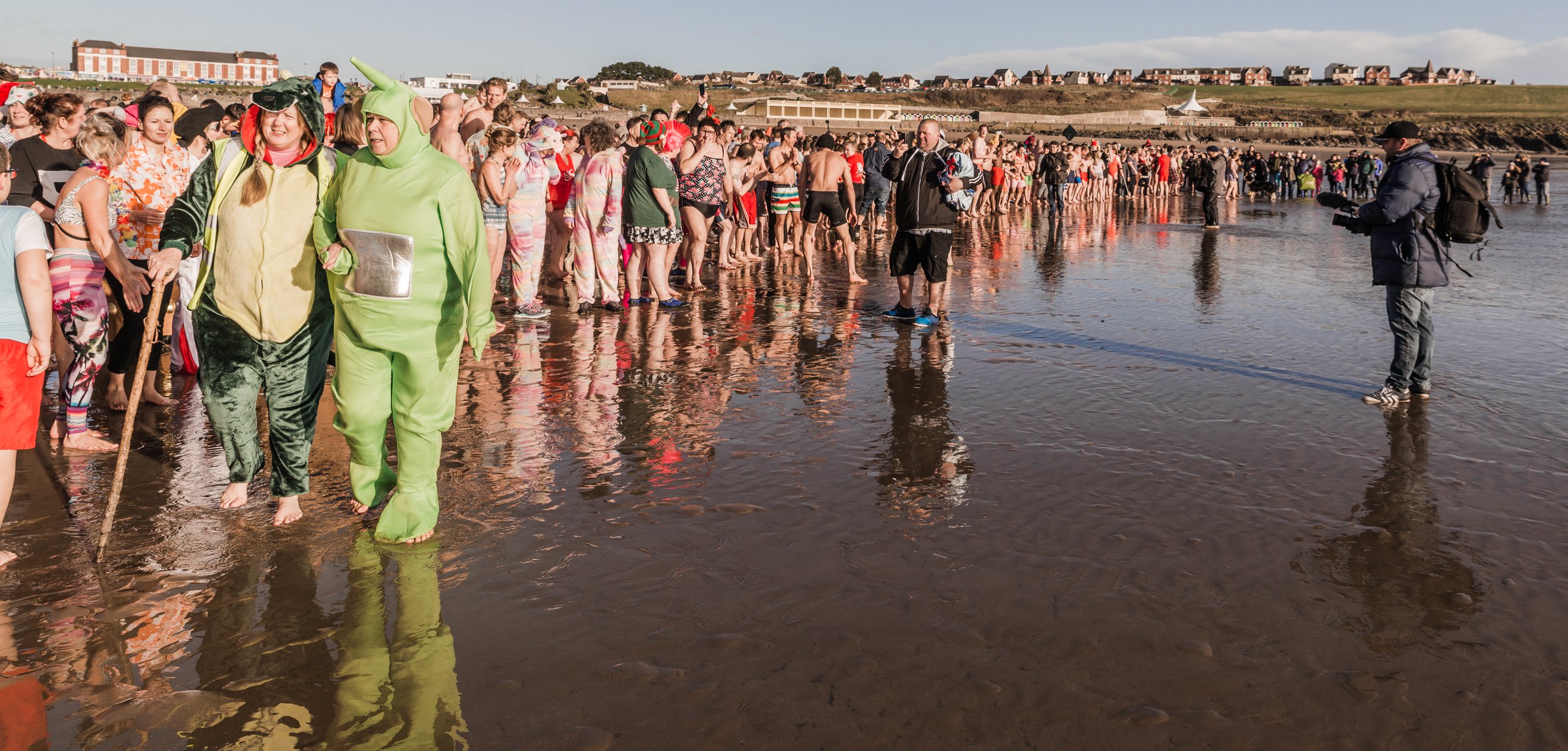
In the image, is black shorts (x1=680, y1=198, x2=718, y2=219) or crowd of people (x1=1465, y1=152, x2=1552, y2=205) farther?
crowd of people (x1=1465, y1=152, x2=1552, y2=205)

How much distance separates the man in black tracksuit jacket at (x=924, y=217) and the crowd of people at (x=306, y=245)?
19 mm

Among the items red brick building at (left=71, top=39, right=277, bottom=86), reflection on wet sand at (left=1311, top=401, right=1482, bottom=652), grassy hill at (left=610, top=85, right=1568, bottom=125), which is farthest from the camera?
red brick building at (left=71, top=39, right=277, bottom=86)

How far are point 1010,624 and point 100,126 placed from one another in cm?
563

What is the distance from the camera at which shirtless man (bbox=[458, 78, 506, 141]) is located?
33.4 feet

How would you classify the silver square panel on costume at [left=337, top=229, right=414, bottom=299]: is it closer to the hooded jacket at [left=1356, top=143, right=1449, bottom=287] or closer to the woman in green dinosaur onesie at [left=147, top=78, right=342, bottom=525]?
the woman in green dinosaur onesie at [left=147, top=78, right=342, bottom=525]

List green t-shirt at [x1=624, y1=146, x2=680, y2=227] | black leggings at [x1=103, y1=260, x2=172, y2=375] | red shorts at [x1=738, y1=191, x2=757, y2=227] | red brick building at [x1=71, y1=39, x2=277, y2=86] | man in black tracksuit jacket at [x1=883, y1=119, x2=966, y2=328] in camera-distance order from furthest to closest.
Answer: red brick building at [x1=71, y1=39, x2=277, y2=86], red shorts at [x1=738, y1=191, x2=757, y2=227], green t-shirt at [x1=624, y1=146, x2=680, y2=227], man in black tracksuit jacket at [x1=883, y1=119, x2=966, y2=328], black leggings at [x1=103, y1=260, x2=172, y2=375]

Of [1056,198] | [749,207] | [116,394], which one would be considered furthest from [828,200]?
[1056,198]

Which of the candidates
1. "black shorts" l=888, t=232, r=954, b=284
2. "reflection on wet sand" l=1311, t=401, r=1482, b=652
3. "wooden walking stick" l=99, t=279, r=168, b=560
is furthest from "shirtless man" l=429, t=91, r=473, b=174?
"reflection on wet sand" l=1311, t=401, r=1482, b=652

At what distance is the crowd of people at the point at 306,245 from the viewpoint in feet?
14.3

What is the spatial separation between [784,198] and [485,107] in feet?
21.0

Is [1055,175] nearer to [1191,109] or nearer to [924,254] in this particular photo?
[924,254]

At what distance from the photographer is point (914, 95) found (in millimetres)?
151250

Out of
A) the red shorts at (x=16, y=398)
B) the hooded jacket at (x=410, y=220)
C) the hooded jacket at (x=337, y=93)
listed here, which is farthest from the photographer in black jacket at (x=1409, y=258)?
the hooded jacket at (x=337, y=93)

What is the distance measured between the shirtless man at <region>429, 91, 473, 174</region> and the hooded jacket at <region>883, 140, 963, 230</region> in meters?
3.97
